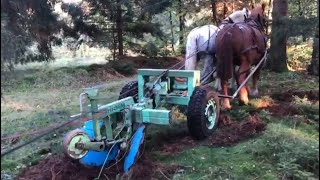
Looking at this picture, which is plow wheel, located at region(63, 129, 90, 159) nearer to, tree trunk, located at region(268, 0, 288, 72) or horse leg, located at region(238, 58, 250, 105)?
horse leg, located at region(238, 58, 250, 105)

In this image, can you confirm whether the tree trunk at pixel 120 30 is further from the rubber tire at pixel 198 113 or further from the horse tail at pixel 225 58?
the rubber tire at pixel 198 113

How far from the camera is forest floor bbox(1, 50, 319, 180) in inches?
198

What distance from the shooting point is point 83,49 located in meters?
19.1

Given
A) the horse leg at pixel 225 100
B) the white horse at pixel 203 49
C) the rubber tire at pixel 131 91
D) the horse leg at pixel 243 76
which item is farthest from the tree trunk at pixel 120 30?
the rubber tire at pixel 131 91

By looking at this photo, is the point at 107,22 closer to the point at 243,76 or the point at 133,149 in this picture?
the point at 243,76

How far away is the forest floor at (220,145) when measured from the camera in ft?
16.5

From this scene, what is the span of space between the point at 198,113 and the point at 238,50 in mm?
2247

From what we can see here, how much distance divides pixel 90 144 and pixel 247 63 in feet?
14.7

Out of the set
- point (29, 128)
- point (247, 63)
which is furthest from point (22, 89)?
point (247, 63)

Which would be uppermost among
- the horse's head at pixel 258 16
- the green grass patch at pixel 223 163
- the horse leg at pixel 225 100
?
the horse's head at pixel 258 16

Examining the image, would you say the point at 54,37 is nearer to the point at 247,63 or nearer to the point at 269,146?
the point at 247,63

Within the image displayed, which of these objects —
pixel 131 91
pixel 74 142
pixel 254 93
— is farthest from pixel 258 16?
pixel 74 142

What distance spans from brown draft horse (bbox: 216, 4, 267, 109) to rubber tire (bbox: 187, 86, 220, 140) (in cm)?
151

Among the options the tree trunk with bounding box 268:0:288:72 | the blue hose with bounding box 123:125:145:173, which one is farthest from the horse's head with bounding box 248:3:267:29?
the blue hose with bounding box 123:125:145:173
